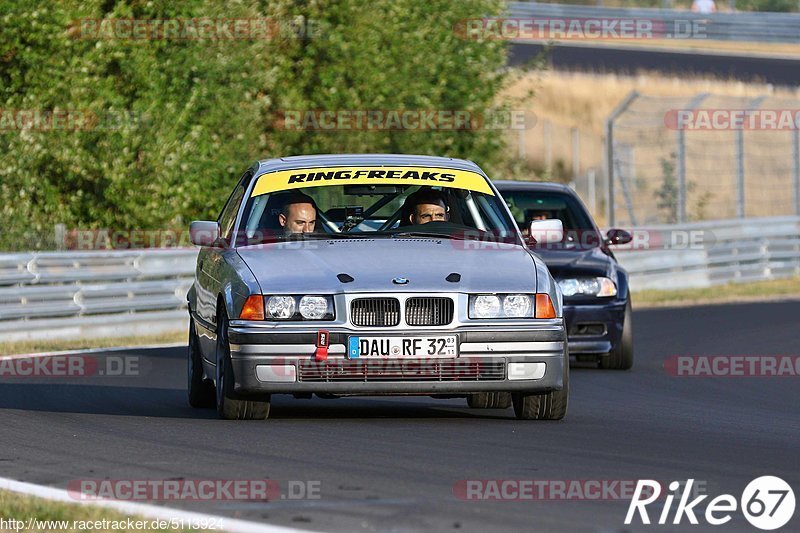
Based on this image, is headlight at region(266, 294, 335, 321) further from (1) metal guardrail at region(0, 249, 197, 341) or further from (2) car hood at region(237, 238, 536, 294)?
(1) metal guardrail at region(0, 249, 197, 341)

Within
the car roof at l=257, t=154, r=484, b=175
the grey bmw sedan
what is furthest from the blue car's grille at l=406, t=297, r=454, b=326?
the car roof at l=257, t=154, r=484, b=175

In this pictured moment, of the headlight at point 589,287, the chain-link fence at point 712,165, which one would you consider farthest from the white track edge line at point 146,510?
the chain-link fence at point 712,165

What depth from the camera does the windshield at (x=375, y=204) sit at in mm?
10617

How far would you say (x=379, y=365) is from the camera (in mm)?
9312

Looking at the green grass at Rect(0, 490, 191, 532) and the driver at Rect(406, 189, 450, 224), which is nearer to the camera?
the green grass at Rect(0, 490, 191, 532)

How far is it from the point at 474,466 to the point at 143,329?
1280 cm

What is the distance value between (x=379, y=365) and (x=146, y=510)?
2.77 metres

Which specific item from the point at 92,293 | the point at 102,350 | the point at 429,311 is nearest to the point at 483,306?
the point at 429,311

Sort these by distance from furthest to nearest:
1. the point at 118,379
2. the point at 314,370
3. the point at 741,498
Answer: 1. the point at 118,379
2. the point at 314,370
3. the point at 741,498

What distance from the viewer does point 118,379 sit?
46.6 feet

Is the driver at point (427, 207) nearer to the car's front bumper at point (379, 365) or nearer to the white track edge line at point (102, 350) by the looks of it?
the car's front bumper at point (379, 365)

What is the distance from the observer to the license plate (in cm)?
931

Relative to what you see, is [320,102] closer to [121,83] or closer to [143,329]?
[121,83]

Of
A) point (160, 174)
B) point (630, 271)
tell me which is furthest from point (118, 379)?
point (630, 271)
